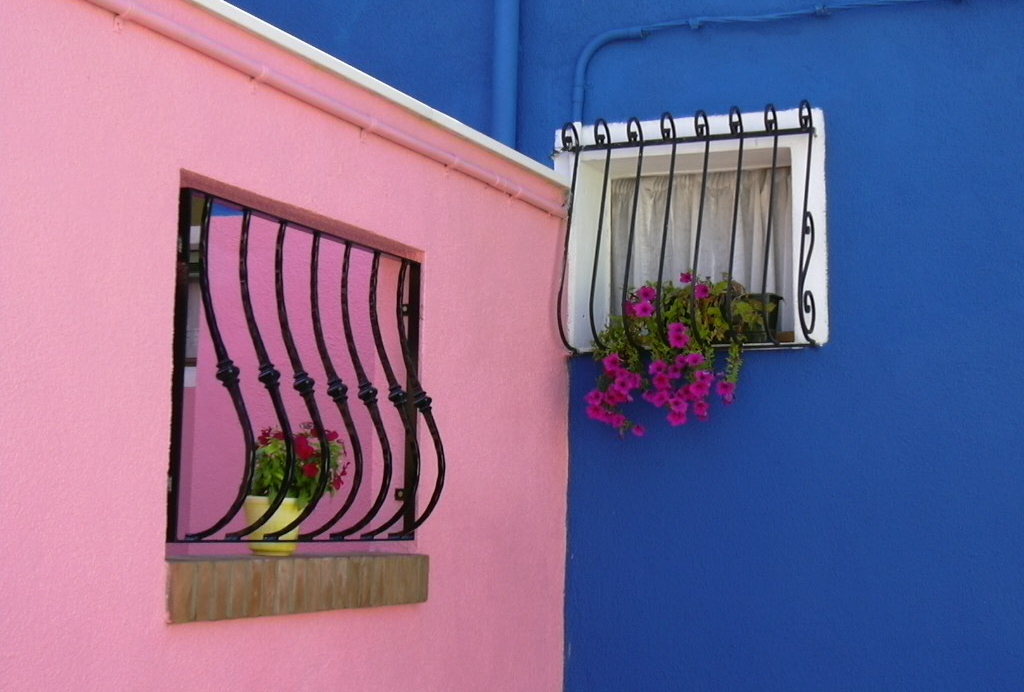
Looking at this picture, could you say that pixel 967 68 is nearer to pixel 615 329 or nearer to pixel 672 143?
pixel 672 143

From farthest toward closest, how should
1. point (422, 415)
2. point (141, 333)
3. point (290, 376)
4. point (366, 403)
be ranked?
point (290, 376) < point (422, 415) < point (366, 403) < point (141, 333)

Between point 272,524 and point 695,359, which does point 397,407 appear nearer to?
point 272,524

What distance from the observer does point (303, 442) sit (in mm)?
4262

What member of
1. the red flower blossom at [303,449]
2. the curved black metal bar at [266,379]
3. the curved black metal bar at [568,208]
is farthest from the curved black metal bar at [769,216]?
the curved black metal bar at [266,379]

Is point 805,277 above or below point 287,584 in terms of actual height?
above

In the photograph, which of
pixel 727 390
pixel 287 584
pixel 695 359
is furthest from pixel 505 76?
pixel 287 584

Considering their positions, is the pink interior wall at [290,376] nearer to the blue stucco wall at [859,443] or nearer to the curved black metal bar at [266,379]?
the curved black metal bar at [266,379]

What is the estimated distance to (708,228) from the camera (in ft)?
18.9

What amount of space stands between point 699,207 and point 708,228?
0.12 meters

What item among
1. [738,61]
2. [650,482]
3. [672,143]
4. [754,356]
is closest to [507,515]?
[650,482]

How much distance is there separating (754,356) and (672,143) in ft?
2.77

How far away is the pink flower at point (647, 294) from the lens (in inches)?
216

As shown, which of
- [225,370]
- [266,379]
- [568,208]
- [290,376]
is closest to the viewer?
[225,370]

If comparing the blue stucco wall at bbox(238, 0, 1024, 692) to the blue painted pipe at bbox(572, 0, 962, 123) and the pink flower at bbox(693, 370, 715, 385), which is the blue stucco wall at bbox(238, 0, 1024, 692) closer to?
the blue painted pipe at bbox(572, 0, 962, 123)
